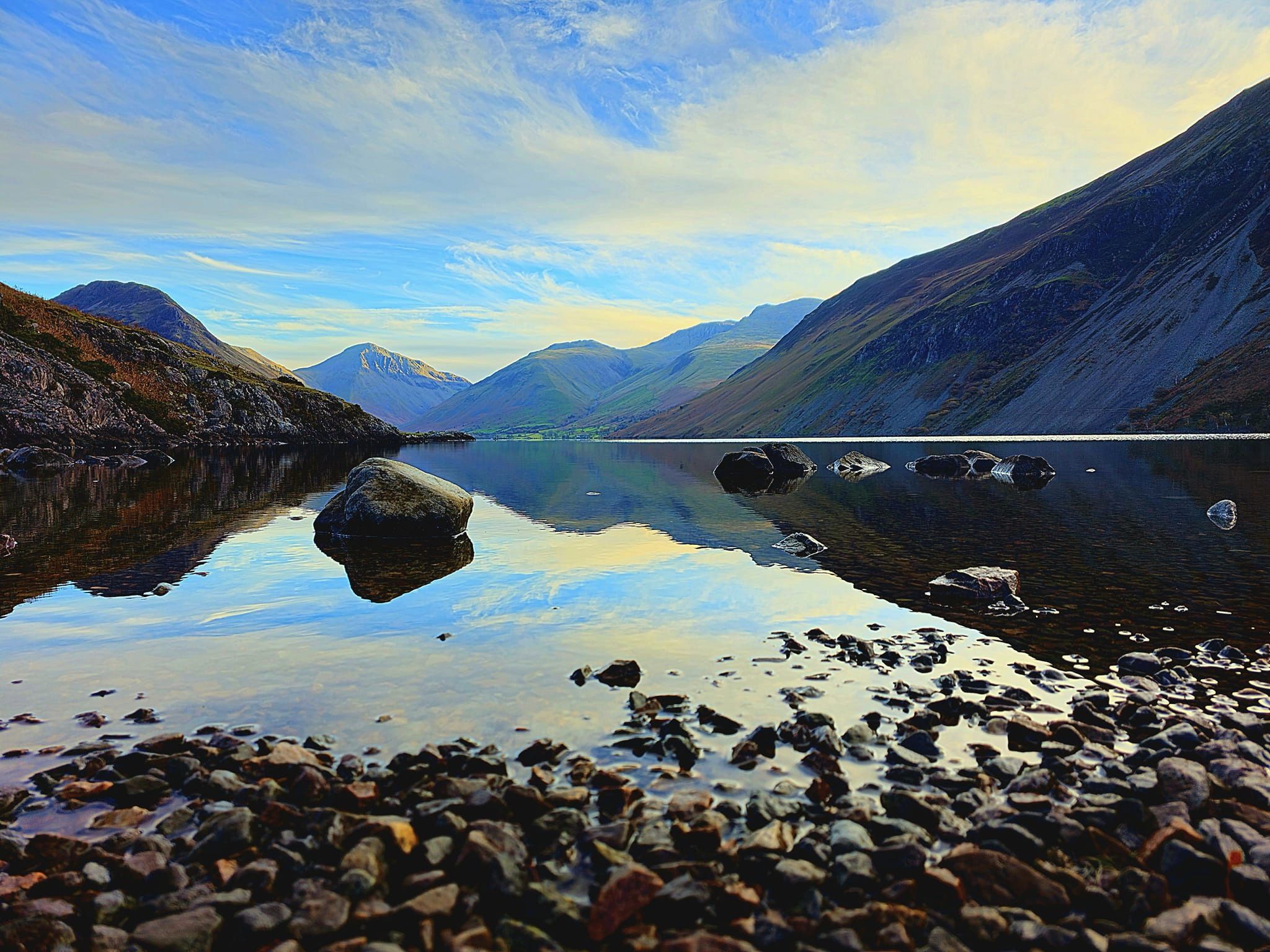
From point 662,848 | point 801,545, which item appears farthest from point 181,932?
point 801,545

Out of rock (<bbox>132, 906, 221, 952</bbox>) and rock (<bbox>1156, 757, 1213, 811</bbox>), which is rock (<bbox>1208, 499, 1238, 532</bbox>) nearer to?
rock (<bbox>1156, 757, 1213, 811</bbox>)

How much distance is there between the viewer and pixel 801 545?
2798 cm

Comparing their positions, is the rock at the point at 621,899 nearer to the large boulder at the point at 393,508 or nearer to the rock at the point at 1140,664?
the rock at the point at 1140,664

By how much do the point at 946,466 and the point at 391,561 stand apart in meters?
59.0

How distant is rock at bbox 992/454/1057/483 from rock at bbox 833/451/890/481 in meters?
12.1

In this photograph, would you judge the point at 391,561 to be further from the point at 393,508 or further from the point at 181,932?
the point at 181,932

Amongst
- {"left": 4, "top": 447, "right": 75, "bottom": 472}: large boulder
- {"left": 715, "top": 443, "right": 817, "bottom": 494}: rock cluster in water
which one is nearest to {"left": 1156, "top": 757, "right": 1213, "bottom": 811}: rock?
{"left": 715, "top": 443, "right": 817, "bottom": 494}: rock cluster in water

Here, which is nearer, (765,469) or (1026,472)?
(1026,472)

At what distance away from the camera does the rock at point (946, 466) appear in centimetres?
6812

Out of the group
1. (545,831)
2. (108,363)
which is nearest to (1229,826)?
(545,831)

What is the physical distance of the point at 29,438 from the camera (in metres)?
79.7

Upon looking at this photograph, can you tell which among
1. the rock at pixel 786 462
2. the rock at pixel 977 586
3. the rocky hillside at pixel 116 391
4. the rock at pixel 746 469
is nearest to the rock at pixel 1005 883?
the rock at pixel 977 586

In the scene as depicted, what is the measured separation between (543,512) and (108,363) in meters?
87.7

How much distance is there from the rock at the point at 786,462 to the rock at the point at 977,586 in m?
52.8
